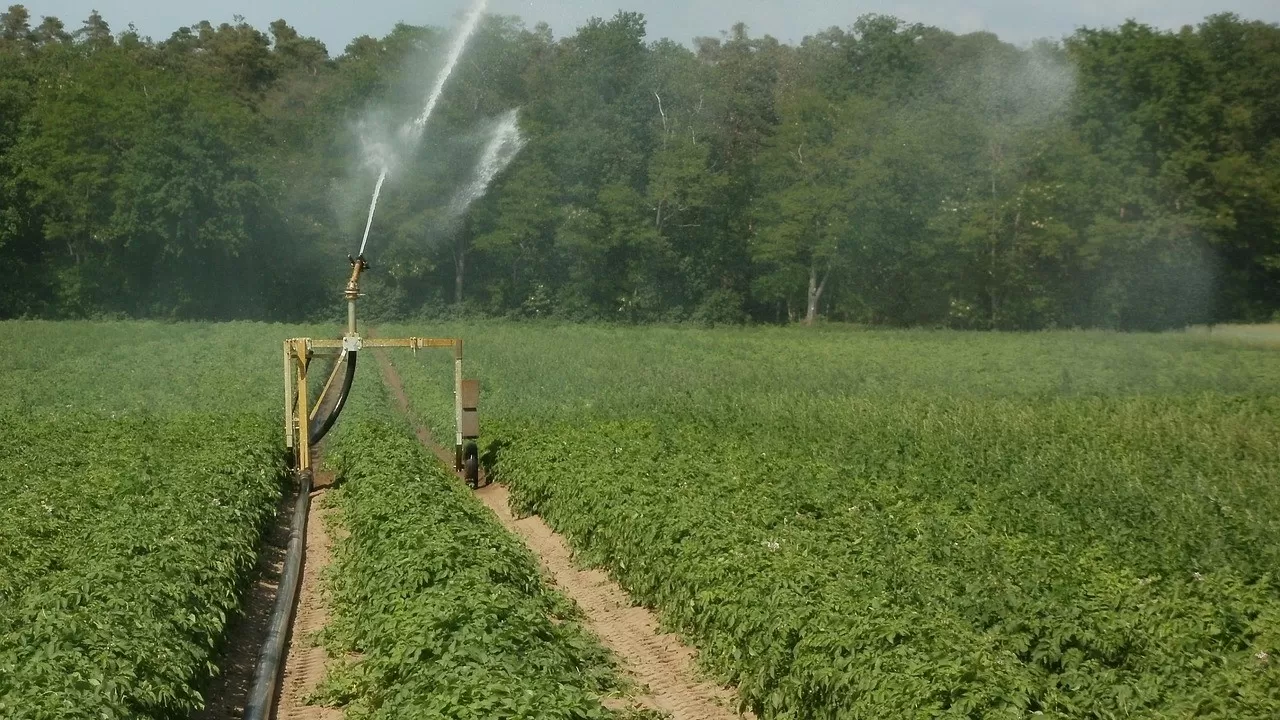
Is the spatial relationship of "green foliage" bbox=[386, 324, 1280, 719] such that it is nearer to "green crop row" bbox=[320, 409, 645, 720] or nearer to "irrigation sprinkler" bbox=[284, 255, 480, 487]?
"irrigation sprinkler" bbox=[284, 255, 480, 487]

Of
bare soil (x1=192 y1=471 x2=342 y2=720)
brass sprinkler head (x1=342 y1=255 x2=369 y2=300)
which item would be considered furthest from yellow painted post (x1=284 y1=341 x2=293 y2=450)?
bare soil (x1=192 y1=471 x2=342 y2=720)

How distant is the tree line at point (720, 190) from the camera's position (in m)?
59.9

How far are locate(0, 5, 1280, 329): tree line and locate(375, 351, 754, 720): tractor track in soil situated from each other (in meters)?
38.4

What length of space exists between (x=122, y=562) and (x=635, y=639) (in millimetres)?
4290

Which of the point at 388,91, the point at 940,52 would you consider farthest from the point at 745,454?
the point at 940,52

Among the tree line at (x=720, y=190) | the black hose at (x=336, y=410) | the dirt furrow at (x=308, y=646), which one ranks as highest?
the tree line at (x=720, y=190)

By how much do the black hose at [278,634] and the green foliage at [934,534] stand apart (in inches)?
119

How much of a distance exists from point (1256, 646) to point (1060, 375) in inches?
1005

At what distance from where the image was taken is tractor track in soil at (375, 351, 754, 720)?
9984 millimetres

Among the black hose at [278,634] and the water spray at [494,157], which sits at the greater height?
the water spray at [494,157]

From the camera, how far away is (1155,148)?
200ft

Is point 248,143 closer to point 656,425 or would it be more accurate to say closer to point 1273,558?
point 656,425

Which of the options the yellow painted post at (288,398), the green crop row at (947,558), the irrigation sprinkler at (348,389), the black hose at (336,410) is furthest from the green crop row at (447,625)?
the black hose at (336,410)

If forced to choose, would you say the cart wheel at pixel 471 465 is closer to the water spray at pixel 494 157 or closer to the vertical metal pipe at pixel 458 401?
the vertical metal pipe at pixel 458 401
